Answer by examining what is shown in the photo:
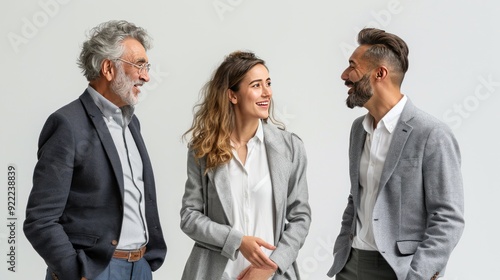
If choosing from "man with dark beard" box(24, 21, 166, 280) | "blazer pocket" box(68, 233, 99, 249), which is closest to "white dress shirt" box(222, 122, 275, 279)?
"man with dark beard" box(24, 21, 166, 280)

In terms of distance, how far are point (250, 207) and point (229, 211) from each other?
0.10m

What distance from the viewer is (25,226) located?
3.12 metres

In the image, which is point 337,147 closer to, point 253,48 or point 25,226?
point 253,48

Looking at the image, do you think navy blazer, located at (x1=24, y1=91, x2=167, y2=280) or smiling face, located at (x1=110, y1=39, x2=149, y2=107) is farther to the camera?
smiling face, located at (x1=110, y1=39, x2=149, y2=107)

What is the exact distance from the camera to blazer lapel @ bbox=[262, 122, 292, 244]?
136 inches

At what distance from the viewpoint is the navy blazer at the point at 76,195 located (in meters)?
3.09

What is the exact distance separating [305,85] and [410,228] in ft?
7.77

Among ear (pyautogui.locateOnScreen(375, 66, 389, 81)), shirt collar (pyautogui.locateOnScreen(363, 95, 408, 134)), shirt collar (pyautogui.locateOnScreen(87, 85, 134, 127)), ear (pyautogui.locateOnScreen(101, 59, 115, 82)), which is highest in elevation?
ear (pyautogui.locateOnScreen(101, 59, 115, 82))

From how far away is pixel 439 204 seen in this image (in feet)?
10.6

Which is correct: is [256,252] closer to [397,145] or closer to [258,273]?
[258,273]

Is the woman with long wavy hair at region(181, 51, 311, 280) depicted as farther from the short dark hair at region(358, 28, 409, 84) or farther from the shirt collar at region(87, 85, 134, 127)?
the short dark hair at region(358, 28, 409, 84)

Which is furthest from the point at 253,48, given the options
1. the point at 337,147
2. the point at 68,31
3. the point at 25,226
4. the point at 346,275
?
the point at 25,226

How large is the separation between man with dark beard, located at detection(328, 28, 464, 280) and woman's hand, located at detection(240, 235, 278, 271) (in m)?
0.40

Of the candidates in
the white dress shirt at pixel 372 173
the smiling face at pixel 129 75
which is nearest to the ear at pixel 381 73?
the white dress shirt at pixel 372 173
